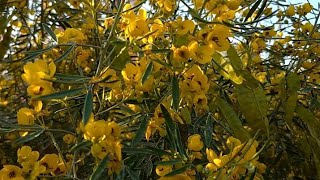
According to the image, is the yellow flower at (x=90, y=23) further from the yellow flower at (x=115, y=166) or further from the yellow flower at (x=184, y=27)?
the yellow flower at (x=115, y=166)

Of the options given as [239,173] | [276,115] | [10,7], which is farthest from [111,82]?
[10,7]

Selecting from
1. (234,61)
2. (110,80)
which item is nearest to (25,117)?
(110,80)

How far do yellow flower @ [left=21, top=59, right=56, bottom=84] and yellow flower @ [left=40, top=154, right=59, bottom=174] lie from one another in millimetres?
186

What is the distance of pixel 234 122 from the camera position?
140 centimetres

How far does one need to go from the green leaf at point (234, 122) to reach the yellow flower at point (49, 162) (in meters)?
0.47

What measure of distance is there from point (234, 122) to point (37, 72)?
549mm

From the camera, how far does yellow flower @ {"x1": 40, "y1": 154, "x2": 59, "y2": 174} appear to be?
1193 millimetres

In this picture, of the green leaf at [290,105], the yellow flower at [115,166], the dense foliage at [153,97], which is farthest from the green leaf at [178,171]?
the green leaf at [290,105]

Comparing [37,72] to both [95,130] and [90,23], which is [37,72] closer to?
[95,130]

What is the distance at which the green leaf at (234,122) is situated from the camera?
4.49ft

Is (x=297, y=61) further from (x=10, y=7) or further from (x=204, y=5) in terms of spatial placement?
(x=10, y=7)

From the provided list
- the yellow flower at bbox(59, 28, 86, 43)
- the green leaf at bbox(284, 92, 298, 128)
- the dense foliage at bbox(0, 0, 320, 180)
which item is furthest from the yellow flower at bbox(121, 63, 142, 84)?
the green leaf at bbox(284, 92, 298, 128)

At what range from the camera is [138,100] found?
4.08 feet

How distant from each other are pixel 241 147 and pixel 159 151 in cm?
21
